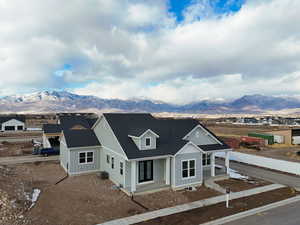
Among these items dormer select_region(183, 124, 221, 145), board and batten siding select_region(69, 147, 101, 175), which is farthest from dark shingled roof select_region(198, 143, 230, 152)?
board and batten siding select_region(69, 147, 101, 175)

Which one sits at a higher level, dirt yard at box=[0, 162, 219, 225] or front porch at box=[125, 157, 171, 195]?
front porch at box=[125, 157, 171, 195]

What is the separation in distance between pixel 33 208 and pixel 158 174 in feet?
28.9

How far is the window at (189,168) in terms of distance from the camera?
16.3 meters

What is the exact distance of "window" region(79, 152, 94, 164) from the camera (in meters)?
19.5

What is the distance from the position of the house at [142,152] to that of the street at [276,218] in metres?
5.58

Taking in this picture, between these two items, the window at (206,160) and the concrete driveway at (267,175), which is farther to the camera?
the window at (206,160)

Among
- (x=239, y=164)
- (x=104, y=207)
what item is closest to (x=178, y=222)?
(x=104, y=207)

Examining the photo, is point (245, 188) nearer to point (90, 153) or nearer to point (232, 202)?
point (232, 202)

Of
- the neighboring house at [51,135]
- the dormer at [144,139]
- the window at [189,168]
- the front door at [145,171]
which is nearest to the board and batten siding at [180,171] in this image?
the window at [189,168]

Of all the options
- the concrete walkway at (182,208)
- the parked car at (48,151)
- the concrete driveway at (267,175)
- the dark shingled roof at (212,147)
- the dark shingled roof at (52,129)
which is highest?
the dark shingled roof at (52,129)

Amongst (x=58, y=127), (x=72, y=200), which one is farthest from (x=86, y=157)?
(x=58, y=127)

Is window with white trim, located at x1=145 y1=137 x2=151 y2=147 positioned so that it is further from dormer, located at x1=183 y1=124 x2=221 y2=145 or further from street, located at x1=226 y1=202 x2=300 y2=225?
street, located at x1=226 y1=202 x2=300 y2=225

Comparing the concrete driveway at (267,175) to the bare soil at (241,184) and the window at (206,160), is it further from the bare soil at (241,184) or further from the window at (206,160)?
the window at (206,160)

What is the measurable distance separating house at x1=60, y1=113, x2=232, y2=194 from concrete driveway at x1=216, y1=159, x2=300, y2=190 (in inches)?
155
